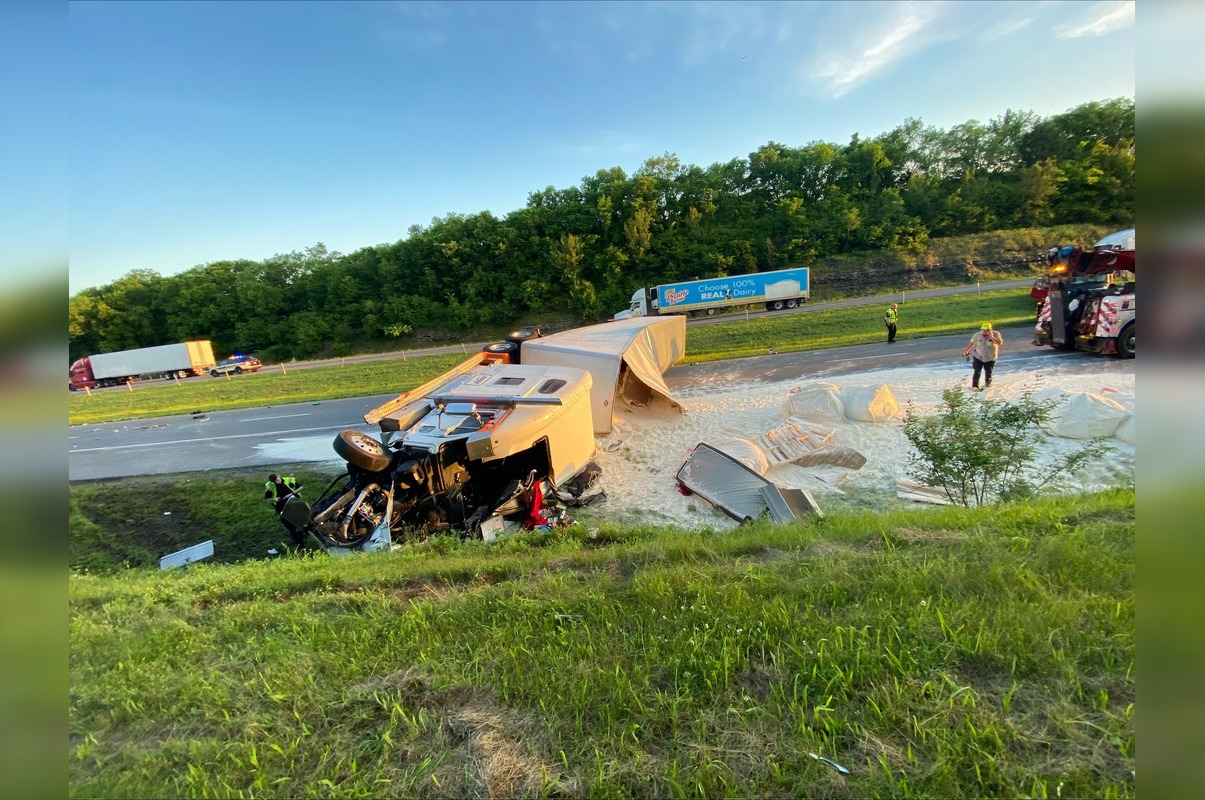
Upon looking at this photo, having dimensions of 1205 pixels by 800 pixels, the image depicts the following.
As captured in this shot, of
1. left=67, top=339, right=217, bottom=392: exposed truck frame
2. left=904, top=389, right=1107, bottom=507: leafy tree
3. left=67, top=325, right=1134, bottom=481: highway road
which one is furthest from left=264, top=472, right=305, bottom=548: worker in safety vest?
left=67, top=339, right=217, bottom=392: exposed truck frame

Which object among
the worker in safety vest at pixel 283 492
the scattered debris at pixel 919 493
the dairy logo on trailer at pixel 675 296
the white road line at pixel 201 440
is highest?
the dairy logo on trailer at pixel 675 296

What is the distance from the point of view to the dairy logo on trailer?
34.2m

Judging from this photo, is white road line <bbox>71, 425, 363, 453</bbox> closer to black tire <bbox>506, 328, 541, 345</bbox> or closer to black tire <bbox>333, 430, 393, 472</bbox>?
black tire <bbox>506, 328, 541, 345</bbox>

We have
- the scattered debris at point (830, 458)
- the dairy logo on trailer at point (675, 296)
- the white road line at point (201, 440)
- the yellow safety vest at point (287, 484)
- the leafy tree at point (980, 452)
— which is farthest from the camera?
the dairy logo on trailer at point (675, 296)

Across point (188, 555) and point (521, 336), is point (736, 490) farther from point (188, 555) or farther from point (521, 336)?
point (188, 555)

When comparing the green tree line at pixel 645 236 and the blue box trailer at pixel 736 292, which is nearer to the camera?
the blue box trailer at pixel 736 292

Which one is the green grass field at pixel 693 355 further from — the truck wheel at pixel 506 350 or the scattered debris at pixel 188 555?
the scattered debris at pixel 188 555

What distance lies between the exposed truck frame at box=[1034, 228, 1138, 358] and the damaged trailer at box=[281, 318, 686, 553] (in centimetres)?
1344

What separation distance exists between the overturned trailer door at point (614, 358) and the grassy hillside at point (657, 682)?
752 centimetres

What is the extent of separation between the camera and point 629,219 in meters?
43.8

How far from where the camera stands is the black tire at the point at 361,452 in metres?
6.32

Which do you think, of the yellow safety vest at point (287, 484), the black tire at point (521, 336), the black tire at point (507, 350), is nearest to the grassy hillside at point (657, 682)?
the yellow safety vest at point (287, 484)

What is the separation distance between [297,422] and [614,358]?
39.1 ft

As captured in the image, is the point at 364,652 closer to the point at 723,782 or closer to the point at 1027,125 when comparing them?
the point at 723,782
